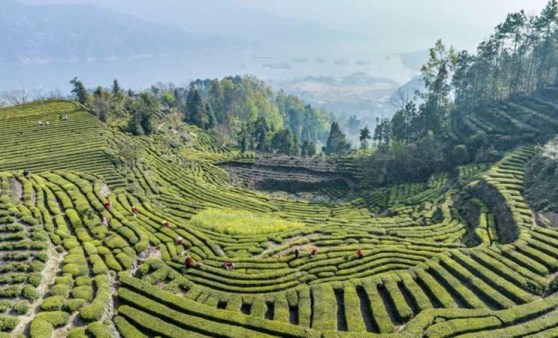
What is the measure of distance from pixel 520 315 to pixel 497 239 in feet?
48.2

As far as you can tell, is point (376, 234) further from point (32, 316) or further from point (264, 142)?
point (264, 142)

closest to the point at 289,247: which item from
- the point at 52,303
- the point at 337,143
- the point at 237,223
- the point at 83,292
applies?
the point at 237,223

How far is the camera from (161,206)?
162 feet

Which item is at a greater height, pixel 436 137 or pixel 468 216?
pixel 436 137

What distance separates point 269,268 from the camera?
Answer: 33031mm

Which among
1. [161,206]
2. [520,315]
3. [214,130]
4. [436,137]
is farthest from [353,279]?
[214,130]

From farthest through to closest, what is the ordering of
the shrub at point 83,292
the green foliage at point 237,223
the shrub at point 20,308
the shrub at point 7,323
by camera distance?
the green foliage at point 237,223, the shrub at point 83,292, the shrub at point 20,308, the shrub at point 7,323

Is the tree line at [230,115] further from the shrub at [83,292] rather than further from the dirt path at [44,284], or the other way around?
the shrub at [83,292]

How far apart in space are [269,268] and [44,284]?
17.0 meters

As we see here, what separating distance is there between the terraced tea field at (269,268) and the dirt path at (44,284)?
84 mm

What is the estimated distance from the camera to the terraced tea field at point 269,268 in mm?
25188

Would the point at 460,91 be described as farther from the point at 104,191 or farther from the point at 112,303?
the point at 112,303

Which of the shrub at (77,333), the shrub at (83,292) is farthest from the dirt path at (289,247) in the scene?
the shrub at (77,333)

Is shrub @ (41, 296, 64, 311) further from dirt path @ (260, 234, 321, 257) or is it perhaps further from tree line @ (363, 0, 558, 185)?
tree line @ (363, 0, 558, 185)
